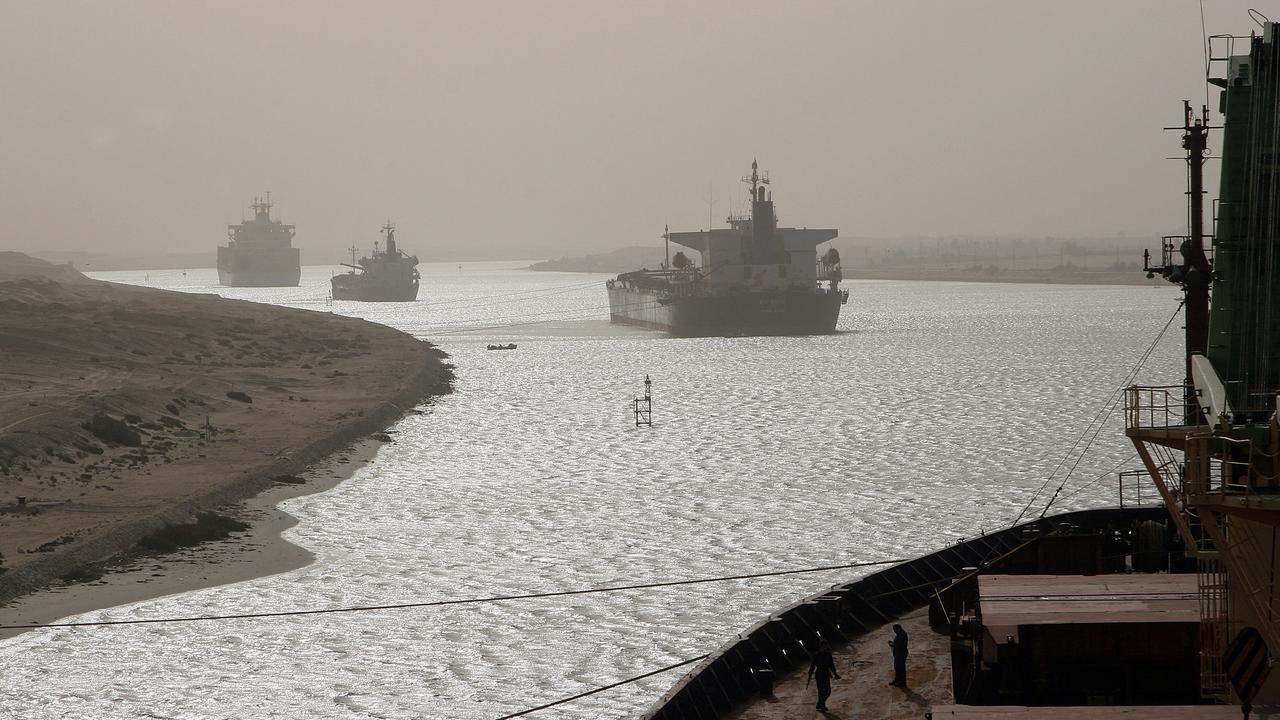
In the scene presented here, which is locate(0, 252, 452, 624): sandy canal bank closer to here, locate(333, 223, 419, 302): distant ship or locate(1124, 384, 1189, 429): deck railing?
locate(1124, 384, 1189, 429): deck railing

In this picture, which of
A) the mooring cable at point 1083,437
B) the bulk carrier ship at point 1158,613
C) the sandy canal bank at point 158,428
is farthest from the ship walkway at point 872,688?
the sandy canal bank at point 158,428

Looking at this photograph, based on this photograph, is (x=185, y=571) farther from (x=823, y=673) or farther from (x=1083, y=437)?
(x=1083, y=437)

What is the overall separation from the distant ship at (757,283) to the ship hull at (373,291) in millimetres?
80585

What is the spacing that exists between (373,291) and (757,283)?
90777mm

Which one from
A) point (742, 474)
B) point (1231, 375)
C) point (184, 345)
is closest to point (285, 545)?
point (742, 474)

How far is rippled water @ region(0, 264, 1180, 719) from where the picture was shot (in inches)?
761

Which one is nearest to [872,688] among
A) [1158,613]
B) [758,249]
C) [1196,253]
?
[1158,613]

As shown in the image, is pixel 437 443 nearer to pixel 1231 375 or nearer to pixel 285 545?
pixel 285 545

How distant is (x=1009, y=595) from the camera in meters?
14.5

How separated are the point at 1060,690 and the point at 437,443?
113ft

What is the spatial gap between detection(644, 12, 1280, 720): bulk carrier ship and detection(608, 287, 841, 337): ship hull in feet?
278

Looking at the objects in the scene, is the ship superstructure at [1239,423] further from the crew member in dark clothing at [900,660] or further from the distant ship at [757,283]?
the distant ship at [757,283]

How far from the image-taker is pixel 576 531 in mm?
29688

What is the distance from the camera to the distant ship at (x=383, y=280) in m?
176
